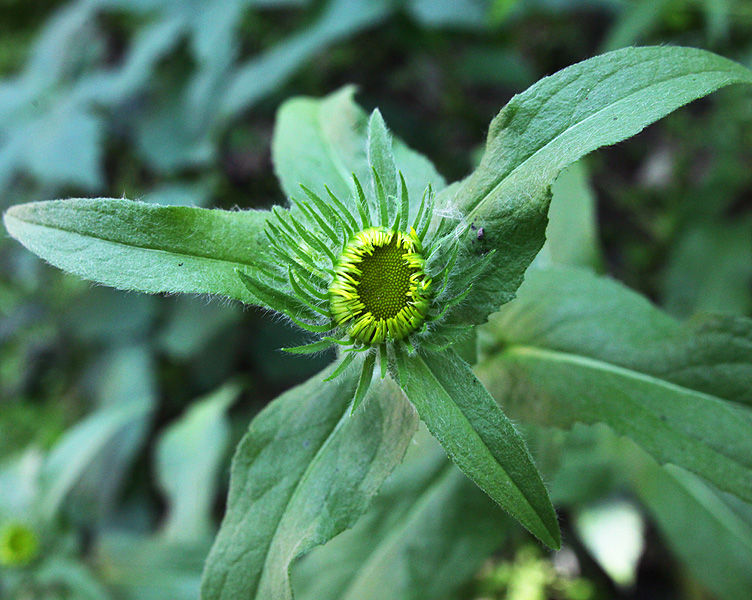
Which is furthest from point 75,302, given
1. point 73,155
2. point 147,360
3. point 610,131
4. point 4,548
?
point 610,131

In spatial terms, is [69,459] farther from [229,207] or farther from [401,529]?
[401,529]

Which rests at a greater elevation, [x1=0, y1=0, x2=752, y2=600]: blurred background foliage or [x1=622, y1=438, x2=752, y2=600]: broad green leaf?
[x1=0, y1=0, x2=752, y2=600]: blurred background foliage

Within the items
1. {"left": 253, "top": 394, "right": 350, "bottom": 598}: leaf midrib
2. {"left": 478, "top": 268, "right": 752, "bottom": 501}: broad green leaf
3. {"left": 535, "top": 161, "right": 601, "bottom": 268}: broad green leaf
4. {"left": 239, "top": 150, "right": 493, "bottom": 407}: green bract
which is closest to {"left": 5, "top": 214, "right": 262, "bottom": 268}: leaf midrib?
{"left": 239, "top": 150, "right": 493, "bottom": 407}: green bract

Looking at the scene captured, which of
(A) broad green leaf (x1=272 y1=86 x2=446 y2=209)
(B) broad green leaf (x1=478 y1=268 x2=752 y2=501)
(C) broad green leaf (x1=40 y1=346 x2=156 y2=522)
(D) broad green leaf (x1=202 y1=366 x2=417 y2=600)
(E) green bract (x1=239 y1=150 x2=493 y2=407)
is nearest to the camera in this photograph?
(E) green bract (x1=239 y1=150 x2=493 y2=407)

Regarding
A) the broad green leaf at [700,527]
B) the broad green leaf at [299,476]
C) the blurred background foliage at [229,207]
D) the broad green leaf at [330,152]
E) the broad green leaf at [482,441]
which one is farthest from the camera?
the blurred background foliage at [229,207]

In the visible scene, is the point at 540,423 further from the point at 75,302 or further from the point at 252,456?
the point at 75,302

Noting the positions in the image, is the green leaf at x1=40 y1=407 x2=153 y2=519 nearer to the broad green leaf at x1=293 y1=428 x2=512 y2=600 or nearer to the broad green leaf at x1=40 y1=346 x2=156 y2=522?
the broad green leaf at x1=40 y1=346 x2=156 y2=522

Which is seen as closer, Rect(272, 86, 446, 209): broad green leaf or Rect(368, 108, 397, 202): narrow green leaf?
Rect(368, 108, 397, 202): narrow green leaf

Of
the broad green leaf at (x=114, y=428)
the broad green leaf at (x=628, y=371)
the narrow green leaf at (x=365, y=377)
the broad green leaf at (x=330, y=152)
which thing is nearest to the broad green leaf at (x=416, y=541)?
the broad green leaf at (x=628, y=371)

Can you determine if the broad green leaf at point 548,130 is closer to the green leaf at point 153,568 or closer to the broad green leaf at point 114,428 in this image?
the green leaf at point 153,568
